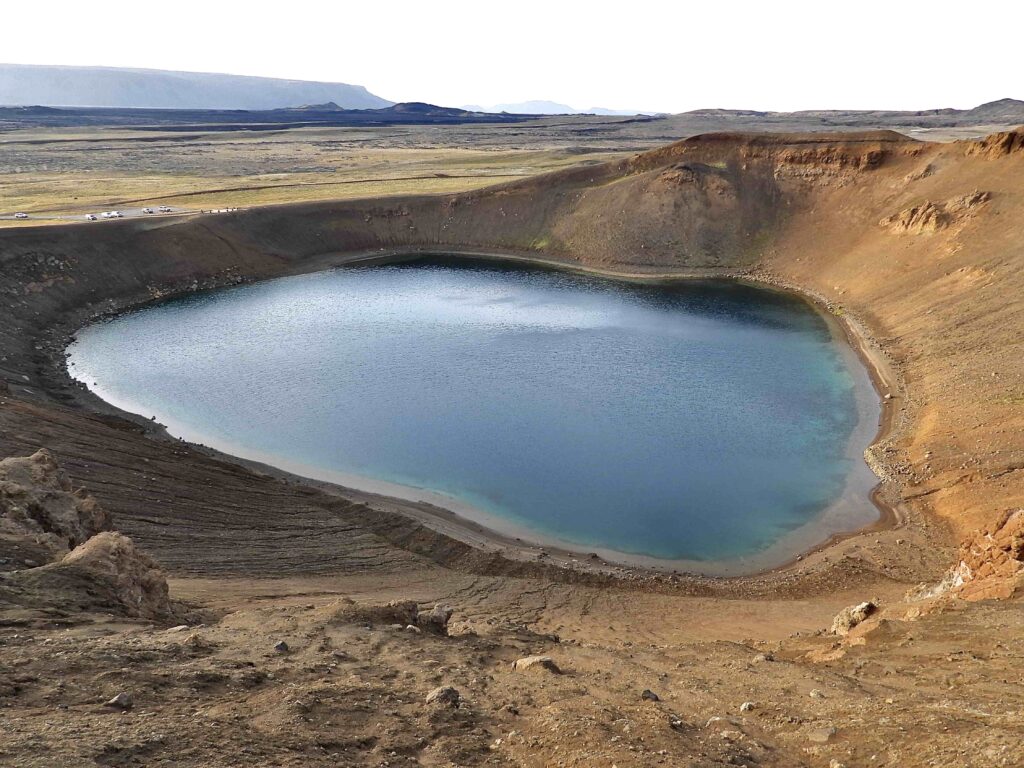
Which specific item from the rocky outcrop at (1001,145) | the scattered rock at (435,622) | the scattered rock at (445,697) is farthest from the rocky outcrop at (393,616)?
the rocky outcrop at (1001,145)

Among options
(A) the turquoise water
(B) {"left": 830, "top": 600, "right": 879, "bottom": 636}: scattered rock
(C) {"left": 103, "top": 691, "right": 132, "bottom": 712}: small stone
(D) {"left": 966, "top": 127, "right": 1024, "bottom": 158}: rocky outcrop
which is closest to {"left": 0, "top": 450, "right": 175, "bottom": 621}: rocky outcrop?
(C) {"left": 103, "top": 691, "right": 132, "bottom": 712}: small stone

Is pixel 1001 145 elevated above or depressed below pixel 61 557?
above

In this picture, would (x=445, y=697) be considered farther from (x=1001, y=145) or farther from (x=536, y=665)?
(x=1001, y=145)

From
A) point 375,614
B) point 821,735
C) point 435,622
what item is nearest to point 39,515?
point 375,614

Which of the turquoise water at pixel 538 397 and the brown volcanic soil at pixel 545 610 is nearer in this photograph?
the brown volcanic soil at pixel 545 610

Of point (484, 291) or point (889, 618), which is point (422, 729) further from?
point (484, 291)

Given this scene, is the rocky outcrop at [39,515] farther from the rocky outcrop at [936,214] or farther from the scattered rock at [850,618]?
the rocky outcrop at [936,214]
